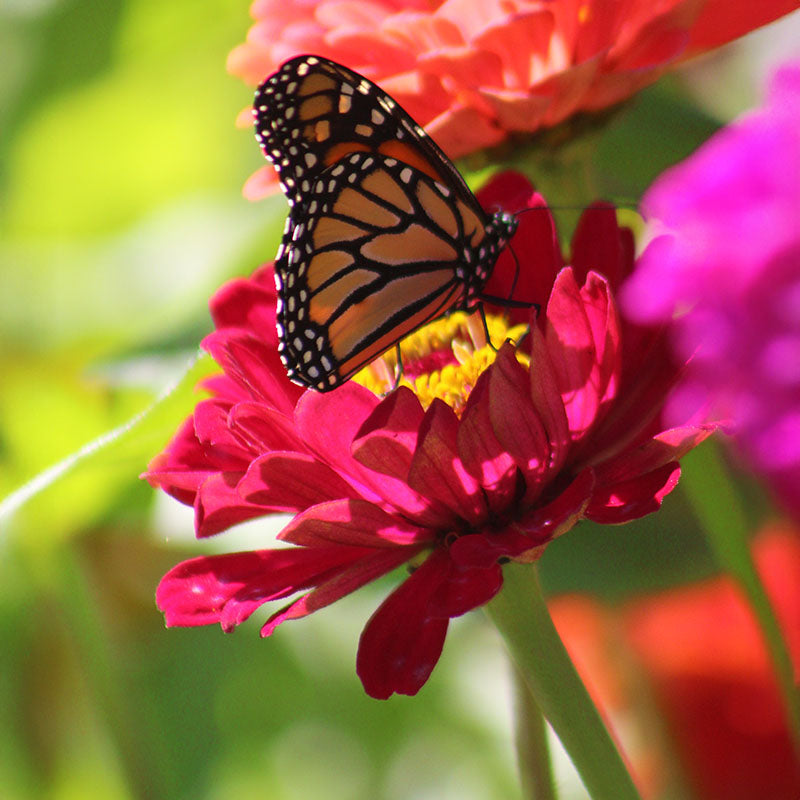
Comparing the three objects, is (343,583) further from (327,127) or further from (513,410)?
(327,127)

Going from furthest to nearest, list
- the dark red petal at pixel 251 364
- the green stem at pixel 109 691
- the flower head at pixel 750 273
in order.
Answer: the green stem at pixel 109 691
the dark red petal at pixel 251 364
the flower head at pixel 750 273

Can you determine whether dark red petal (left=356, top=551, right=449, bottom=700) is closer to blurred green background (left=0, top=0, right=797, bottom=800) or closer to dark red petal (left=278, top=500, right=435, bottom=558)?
dark red petal (left=278, top=500, right=435, bottom=558)

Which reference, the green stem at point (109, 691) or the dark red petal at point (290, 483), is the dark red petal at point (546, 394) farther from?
the green stem at point (109, 691)

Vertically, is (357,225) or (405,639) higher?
(357,225)

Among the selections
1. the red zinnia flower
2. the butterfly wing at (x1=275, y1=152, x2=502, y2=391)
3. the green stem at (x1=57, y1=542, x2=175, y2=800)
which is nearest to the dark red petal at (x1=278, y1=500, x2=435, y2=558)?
the red zinnia flower

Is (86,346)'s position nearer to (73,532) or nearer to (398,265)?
(73,532)

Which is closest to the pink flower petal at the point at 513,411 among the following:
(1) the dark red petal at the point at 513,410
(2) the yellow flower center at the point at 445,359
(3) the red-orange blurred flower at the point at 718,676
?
(1) the dark red petal at the point at 513,410

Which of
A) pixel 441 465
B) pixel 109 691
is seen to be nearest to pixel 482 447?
pixel 441 465

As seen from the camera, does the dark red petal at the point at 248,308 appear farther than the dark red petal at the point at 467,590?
Yes
